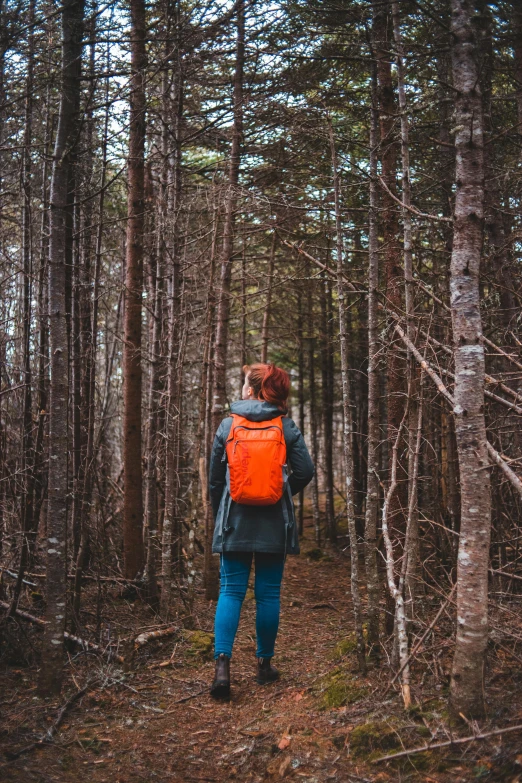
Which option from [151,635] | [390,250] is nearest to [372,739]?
[151,635]

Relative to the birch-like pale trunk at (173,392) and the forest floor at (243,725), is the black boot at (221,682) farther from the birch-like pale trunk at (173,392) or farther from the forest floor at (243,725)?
the birch-like pale trunk at (173,392)

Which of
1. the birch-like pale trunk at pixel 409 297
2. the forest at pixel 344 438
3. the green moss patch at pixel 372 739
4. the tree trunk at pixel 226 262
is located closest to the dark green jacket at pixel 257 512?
the forest at pixel 344 438

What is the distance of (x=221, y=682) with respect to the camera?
4.18m

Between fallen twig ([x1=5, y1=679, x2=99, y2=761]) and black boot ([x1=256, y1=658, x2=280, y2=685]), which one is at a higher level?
fallen twig ([x1=5, y1=679, x2=99, y2=761])

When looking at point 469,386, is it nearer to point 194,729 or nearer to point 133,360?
point 194,729

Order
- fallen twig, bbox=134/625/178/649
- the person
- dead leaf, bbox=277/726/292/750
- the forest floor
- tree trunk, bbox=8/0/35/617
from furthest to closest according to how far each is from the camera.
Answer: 1. fallen twig, bbox=134/625/178/649
2. tree trunk, bbox=8/0/35/617
3. the person
4. dead leaf, bbox=277/726/292/750
5. the forest floor

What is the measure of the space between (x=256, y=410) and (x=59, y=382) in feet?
4.62

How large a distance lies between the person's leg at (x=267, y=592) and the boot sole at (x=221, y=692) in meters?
0.43

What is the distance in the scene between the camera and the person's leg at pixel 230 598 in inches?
170

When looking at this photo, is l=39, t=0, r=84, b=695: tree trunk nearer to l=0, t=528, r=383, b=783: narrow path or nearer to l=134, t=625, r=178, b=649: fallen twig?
l=0, t=528, r=383, b=783: narrow path

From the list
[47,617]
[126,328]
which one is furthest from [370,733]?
[126,328]

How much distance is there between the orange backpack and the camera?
168 inches

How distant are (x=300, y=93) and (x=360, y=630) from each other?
5.38m

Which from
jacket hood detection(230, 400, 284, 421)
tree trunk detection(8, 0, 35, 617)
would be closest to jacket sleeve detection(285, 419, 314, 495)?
jacket hood detection(230, 400, 284, 421)
